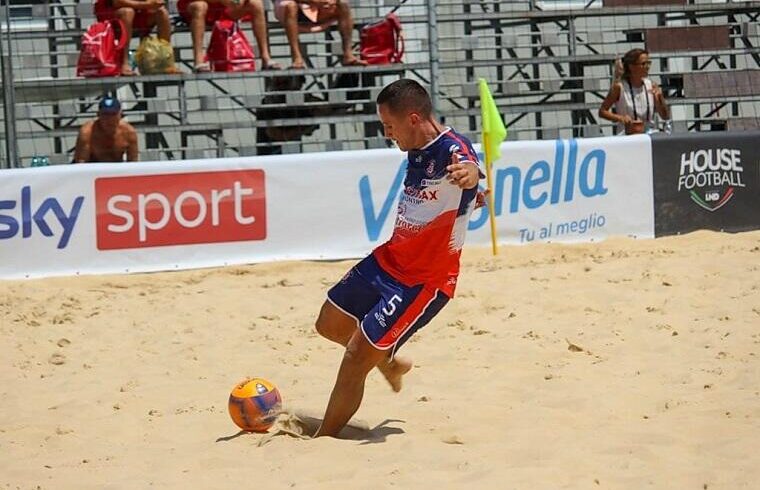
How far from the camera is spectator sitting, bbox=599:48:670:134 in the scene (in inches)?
450

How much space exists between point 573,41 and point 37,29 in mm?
5930

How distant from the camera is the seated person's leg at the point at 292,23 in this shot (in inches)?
472

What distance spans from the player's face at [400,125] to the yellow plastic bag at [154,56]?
281 inches

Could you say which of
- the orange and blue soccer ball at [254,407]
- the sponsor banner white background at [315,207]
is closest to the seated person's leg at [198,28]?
the sponsor banner white background at [315,207]

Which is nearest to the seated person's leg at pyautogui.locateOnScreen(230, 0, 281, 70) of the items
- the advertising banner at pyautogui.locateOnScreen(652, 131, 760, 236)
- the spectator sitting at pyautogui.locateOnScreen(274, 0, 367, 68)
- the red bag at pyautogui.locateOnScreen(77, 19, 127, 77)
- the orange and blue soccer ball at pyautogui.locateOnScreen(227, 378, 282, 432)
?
the spectator sitting at pyautogui.locateOnScreen(274, 0, 367, 68)

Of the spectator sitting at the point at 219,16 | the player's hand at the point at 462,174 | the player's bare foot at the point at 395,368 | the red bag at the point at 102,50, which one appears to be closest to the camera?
the player's hand at the point at 462,174

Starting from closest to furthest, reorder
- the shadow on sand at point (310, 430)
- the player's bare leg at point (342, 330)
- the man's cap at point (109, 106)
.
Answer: the shadow on sand at point (310, 430), the player's bare leg at point (342, 330), the man's cap at point (109, 106)

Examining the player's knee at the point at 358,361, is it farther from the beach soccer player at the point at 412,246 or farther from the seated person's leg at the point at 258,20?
the seated person's leg at the point at 258,20

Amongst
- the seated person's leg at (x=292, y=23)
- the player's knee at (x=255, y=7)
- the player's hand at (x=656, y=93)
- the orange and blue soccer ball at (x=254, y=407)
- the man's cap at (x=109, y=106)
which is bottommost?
the orange and blue soccer ball at (x=254, y=407)

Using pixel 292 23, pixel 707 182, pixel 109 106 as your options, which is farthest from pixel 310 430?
pixel 292 23

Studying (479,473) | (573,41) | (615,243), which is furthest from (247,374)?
(573,41)

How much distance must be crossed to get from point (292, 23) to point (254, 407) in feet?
24.4

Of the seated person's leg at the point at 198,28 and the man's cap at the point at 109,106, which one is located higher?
the seated person's leg at the point at 198,28

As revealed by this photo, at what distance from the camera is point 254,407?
206 inches
